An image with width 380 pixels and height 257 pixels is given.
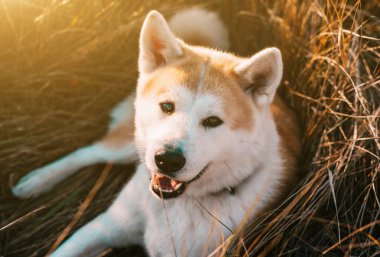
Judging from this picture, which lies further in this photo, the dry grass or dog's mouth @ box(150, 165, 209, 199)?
the dry grass

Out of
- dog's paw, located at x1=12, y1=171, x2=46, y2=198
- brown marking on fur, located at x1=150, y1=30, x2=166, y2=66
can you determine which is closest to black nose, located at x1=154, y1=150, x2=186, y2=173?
brown marking on fur, located at x1=150, y1=30, x2=166, y2=66

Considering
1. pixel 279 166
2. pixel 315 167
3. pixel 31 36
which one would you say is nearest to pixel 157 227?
pixel 279 166

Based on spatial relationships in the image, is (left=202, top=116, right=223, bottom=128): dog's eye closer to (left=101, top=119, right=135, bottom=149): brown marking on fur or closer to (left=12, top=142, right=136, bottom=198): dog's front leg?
(left=12, top=142, right=136, bottom=198): dog's front leg

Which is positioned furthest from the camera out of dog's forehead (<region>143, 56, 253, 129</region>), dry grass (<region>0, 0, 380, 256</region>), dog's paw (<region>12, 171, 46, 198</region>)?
dog's paw (<region>12, 171, 46, 198</region>)

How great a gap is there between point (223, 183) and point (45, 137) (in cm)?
176

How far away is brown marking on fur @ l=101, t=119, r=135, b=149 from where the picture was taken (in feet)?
12.1

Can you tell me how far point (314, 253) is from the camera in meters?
2.76

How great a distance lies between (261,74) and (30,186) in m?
2.05

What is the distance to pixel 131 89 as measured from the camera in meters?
4.05

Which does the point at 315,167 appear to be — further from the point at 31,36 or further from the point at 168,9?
the point at 31,36

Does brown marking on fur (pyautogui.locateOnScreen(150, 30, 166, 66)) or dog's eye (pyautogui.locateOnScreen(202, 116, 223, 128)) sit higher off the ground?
brown marking on fur (pyautogui.locateOnScreen(150, 30, 166, 66))

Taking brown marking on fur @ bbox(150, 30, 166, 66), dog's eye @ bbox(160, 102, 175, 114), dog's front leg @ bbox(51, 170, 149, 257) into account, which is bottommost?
dog's front leg @ bbox(51, 170, 149, 257)

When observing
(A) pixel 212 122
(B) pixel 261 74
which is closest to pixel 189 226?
(A) pixel 212 122

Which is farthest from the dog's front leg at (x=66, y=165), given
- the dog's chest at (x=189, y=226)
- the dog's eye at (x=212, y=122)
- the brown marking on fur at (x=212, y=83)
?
the dog's eye at (x=212, y=122)
